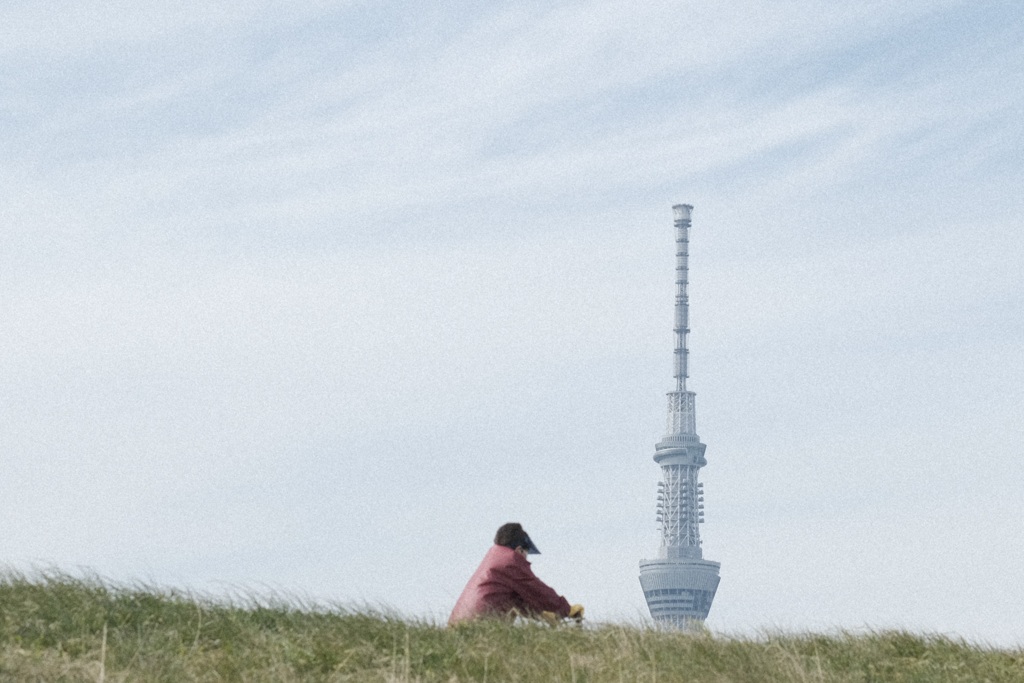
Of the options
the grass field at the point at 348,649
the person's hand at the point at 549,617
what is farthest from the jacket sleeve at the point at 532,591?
the grass field at the point at 348,649

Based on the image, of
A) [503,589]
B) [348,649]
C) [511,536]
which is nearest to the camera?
[348,649]

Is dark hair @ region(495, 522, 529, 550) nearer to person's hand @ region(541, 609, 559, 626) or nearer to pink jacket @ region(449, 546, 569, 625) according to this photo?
pink jacket @ region(449, 546, 569, 625)

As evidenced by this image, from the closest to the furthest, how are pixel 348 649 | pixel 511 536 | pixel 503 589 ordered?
pixel 348 649 < pixel 511 536 < pixel 503 589

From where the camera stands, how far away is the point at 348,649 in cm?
1305

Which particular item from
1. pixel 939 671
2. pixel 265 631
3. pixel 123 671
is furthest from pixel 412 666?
pixel 939 671

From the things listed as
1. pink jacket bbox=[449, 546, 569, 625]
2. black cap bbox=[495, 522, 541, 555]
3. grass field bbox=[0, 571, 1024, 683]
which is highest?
black cap bbox=[495, 522, 541, 555]

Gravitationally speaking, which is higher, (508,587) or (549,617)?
(508,587)

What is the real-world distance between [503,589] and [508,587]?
0.06 meters

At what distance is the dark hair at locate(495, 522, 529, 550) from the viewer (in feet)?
50.0

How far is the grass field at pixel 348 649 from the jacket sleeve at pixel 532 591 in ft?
2.16

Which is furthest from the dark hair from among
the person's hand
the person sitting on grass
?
the person's hand

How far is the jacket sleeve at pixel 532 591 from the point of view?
15.4m

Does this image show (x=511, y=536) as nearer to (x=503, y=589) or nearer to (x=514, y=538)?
(x=514, y=538)

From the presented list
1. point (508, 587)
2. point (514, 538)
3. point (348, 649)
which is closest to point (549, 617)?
point (508, 587)
